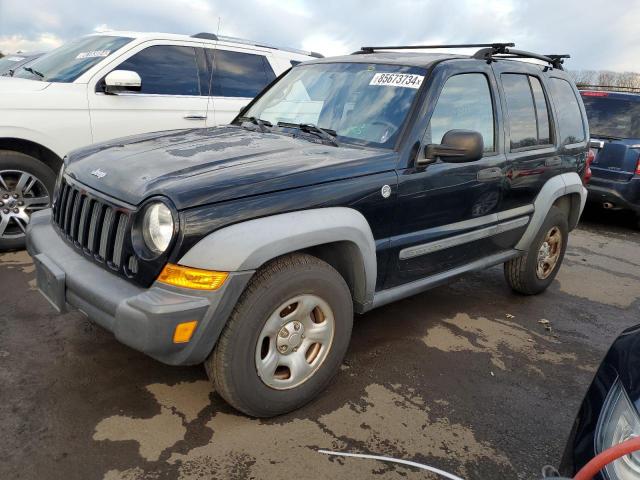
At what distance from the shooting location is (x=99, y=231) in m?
2.52

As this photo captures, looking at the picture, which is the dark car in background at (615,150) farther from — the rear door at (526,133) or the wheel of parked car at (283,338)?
the wheel of parked car at (283,338)

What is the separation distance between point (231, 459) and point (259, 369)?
1.34 feet

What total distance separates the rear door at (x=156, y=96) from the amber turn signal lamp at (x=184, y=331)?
3248 mm

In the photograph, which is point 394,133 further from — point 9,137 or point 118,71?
point 9,137

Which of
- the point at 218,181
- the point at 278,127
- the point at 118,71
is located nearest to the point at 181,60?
the point at 118,71

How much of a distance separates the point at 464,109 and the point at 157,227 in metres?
2.15

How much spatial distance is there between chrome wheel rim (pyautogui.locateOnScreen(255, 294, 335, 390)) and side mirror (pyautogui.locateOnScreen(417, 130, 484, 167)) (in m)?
1.05

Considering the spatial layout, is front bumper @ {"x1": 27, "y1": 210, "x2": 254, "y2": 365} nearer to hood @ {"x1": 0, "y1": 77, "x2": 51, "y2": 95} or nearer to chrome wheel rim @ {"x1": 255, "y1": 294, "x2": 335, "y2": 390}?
chrome wheel rim @ {"x1": 255, "y1": 294, "x2": 335, "y2": 390}

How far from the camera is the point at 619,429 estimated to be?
1626 mm

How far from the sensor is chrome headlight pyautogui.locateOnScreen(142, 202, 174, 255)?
2.24 metres

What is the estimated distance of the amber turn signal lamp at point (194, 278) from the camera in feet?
7.21

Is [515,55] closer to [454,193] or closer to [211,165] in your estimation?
[454,193]

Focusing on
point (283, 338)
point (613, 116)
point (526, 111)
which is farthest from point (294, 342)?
point (613, 116)

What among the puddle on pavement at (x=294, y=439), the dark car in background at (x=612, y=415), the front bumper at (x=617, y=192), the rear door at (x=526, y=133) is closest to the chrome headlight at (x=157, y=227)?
the puddle on pavement at (x=294, y=439)
